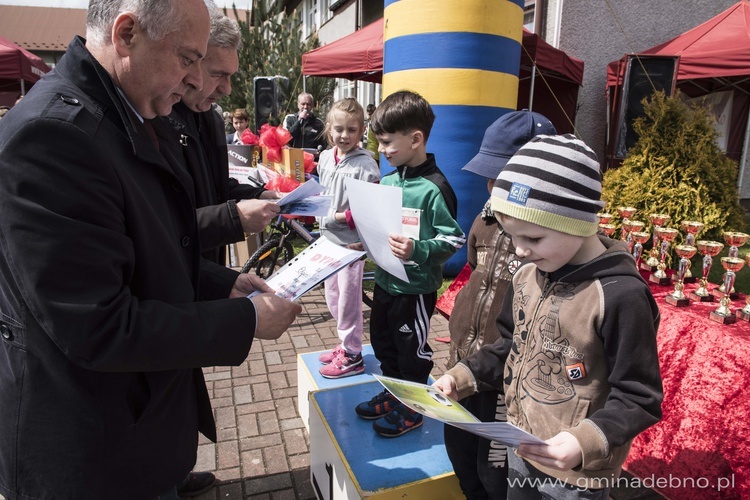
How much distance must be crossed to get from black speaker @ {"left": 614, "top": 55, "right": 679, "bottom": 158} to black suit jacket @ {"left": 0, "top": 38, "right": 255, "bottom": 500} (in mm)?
7131

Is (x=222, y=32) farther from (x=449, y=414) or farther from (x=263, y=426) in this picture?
(x=263, y=426)

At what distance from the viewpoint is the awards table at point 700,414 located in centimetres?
215

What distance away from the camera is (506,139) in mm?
2113

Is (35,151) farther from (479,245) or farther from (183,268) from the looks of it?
(479,245)

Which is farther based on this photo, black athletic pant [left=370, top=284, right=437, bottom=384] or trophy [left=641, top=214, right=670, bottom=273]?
trophy [left=641, top=214, right=670, bottom=273]

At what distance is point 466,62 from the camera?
511cm

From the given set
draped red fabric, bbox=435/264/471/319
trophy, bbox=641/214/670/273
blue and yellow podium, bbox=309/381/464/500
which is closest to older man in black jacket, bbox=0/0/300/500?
blue and yellow podium, bbox=309/381/464/500

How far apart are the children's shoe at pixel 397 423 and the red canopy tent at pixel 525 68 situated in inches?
260

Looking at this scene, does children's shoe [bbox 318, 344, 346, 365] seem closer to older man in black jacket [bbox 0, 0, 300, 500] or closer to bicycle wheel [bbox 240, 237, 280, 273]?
older man in black jacket [bbox 0, 0, 300, 500]

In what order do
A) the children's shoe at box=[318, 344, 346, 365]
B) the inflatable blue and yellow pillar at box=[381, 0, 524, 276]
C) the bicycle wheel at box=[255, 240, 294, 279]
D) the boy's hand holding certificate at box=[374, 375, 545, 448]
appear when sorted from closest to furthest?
the boy's hand holding certificate at box=[374, 375, 545, 448] → the children's shoe at box=[318, 344, 346, 365] → the inflatable blue and yellow pillar at box=[381, 0, 524, 276] → the bicycle wheel at box=[255, 240, 294, 279]

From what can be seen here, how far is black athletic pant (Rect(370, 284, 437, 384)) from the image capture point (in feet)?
8.34

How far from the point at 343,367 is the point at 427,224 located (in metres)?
1.28

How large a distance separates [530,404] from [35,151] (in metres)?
1.37

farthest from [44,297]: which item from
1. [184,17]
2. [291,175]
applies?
[291,175]
